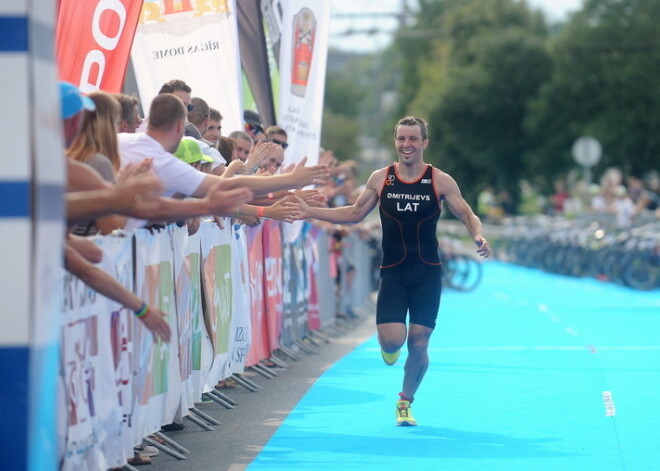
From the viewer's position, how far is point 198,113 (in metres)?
11.0

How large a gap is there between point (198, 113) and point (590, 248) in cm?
2415

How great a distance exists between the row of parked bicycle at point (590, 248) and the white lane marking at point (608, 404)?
17348mm

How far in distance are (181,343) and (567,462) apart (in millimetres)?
2635

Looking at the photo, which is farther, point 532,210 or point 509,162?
point 532,210

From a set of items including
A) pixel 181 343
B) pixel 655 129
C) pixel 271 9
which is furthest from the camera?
pixel 655 129

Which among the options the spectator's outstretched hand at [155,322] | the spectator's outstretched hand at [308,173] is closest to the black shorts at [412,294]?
the spectator's outstretched hand at [308,173]

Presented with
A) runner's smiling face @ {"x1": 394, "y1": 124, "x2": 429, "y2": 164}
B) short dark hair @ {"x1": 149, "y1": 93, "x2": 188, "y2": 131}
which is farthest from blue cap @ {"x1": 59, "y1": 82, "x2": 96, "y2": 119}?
runner's smiling face @ {"x1": 394, "y1": 124, "x2": 429, "y2": 164}

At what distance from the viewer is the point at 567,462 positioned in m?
8.39

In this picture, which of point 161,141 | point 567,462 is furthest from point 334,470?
point 161,141

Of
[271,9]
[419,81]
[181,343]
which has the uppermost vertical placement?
[419,81]

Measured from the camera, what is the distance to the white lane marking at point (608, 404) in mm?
10547

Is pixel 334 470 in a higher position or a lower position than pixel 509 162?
lower

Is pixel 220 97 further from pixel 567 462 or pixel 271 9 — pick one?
pixel 567 462

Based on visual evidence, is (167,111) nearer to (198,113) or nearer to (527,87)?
(198,113)
